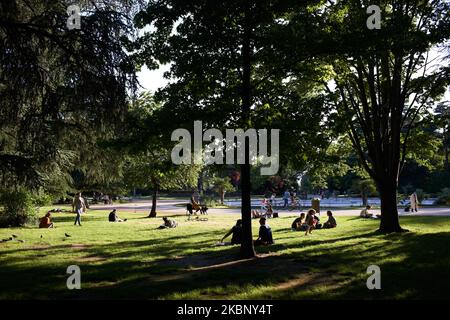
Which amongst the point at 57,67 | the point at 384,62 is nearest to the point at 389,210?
the point at 384,62

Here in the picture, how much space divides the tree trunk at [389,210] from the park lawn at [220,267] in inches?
32.6

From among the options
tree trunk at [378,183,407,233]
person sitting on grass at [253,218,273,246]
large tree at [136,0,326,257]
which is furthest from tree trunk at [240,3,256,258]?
tree trunk at [378,183,407,233]

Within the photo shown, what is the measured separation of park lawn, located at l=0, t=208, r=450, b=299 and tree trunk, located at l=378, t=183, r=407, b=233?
83 centimetres

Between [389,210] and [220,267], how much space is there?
33.8 feet

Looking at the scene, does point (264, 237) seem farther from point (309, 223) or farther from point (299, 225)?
point (299, 225)

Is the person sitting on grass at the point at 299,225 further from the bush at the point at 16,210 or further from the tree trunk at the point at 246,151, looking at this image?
the bush at the point at 16,210

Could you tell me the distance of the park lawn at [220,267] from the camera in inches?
312

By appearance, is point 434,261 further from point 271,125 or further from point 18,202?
point 18,202

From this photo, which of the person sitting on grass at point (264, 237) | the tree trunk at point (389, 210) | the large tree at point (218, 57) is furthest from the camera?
the tree trunk at point (389, 210)

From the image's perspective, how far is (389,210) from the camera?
59.1 feet

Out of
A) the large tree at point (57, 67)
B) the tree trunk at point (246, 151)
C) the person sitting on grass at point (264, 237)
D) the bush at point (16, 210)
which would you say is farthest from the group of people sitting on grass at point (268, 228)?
the bush at point (16, 210)

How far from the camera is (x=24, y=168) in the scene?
11680mm

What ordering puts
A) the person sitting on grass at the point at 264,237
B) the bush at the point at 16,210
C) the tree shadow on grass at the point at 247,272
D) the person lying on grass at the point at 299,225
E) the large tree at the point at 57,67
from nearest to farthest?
the tree shadow on grass at the point at 247,272, the large tree at the point at 57,67, the person sitting on grass at the point at 264,237, the person lying on grass at the point at 299,225, the bush at the point at 16,210
